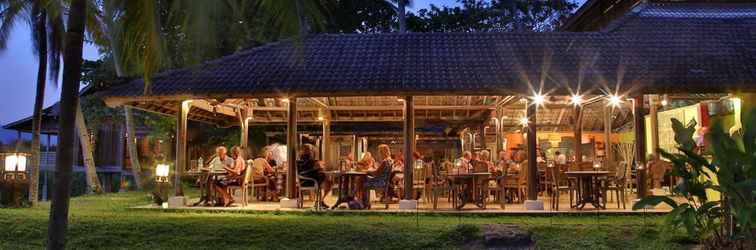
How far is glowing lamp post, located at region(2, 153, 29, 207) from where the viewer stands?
12148mm

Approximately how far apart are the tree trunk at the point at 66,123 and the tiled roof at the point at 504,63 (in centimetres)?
476

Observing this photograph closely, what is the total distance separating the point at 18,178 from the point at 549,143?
15.3 m

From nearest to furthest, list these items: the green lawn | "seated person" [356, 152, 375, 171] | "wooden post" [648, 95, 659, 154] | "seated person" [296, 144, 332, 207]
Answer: the green lawn, "seated person" [296, 144, 332, 207], "seated person" [356, 152, 375, 171], "wooden post" [648, 95, 659, 154]

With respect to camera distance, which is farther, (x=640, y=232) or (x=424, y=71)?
(x=424, y=71)

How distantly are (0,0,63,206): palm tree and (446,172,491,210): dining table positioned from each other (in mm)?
8012

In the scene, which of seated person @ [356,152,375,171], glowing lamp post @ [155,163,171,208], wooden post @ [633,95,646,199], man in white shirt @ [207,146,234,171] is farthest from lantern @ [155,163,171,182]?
wooden post @ [633,95,646,199]

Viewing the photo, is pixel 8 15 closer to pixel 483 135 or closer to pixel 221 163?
pixel 221 163

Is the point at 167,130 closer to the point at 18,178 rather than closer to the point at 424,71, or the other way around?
the point at 18,178

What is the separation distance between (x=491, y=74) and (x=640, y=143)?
9.08 ft

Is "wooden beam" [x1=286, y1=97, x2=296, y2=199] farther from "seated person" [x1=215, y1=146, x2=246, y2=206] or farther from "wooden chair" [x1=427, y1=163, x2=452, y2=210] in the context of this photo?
"wooden chair" [x1=427, y1=163, x2=452, y2=210]

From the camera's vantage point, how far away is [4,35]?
15039mm

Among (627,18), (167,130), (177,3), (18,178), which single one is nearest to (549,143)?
(627,18)

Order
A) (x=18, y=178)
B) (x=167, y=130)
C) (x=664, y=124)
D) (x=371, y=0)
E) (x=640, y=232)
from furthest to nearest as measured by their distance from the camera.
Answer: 1. (x=371, y=0)
2. (x=167, y=130)
3. (x=664, y=124)
4. (x=18, y=178)
5. (x=640, y=232)

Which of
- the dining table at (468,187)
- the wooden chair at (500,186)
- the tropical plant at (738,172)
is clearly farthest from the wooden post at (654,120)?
the tropical plant at (738,172)
